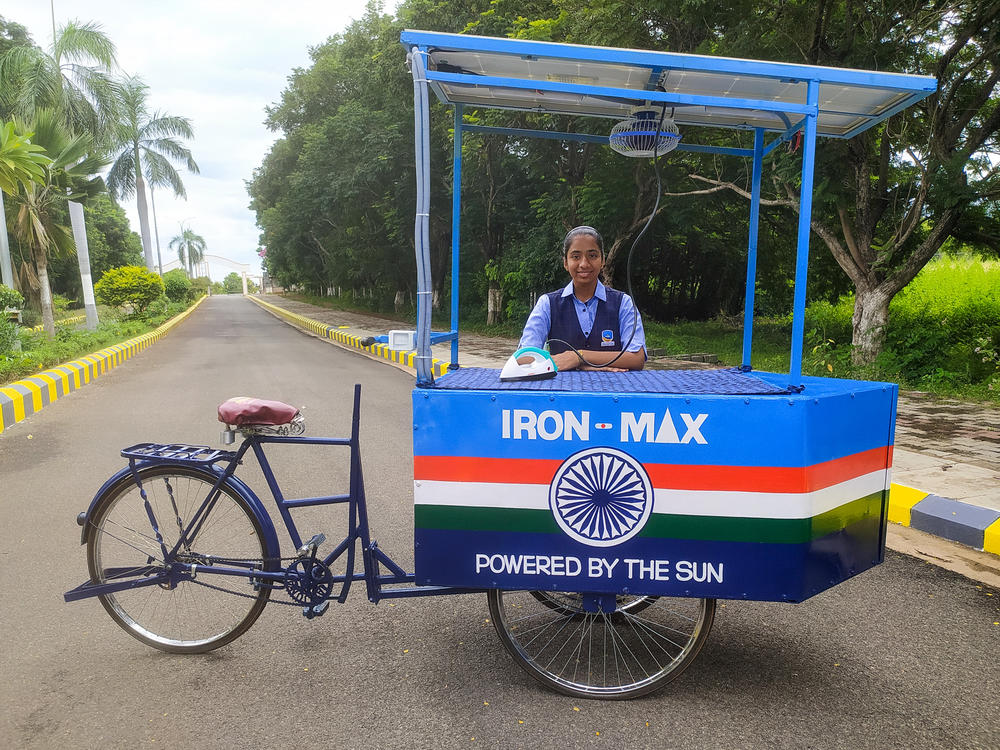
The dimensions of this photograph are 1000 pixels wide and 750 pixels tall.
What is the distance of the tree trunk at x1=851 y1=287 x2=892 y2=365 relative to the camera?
9.36 meters

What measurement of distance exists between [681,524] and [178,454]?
1861mm

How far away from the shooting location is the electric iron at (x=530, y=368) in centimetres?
239

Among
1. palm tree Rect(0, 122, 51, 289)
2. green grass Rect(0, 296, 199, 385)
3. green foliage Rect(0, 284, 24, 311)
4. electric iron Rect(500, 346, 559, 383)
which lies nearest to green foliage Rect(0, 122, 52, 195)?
palm tree Rect(0, 122, 51, 289)

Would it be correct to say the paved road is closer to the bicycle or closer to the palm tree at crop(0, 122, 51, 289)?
the bicycle

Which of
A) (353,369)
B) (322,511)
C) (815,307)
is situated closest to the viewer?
(322,511)

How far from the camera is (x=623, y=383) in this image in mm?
2385

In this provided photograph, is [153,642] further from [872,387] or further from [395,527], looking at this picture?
[872,387]

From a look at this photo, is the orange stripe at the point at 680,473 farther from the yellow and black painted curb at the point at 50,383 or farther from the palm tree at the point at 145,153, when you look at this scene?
the palm tree at the point at 145,153

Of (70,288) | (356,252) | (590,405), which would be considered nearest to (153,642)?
(590,405)

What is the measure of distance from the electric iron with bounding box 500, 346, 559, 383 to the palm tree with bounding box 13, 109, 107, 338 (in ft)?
38.3

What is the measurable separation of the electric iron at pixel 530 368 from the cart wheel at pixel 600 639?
2.51ft

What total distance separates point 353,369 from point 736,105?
32.9ft

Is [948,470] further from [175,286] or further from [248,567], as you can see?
[175,286]

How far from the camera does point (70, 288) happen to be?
3444 cm
